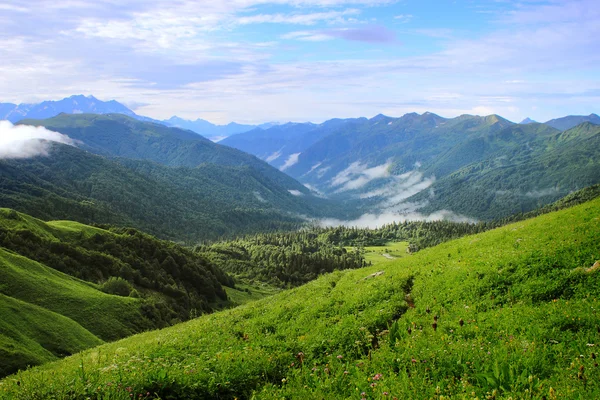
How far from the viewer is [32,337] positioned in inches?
1512

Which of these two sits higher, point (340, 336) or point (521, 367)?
point (521, 367)

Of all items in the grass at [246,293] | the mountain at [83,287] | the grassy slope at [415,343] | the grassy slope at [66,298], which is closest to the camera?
the grassy slope at [415,343]

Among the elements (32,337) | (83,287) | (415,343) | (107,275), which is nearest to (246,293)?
(107,275)

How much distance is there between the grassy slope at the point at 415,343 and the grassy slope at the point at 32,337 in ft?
70.8

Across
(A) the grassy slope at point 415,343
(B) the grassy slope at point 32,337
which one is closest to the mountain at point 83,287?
(B) the grassy slope at point 32,337

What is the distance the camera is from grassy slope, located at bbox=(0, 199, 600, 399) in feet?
37.4

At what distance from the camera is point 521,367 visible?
11.5 meters

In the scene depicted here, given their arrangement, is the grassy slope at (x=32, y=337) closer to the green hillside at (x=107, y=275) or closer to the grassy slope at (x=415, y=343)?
the green hillside at (x=107, y=275)

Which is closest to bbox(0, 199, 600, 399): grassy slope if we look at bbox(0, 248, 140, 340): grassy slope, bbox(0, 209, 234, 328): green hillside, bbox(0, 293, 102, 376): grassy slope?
bbox(0, 293, 102, 376): grassy slope

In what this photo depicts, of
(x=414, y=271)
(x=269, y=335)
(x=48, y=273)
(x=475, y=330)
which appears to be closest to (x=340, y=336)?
(x=269, y=335)

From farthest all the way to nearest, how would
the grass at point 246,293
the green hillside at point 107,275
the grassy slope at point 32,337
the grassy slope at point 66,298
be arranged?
the grass at point 246,293 → the green hillside at point 107,275 → the grassy slope at point 66,298 → the grassy slope at point 32,337

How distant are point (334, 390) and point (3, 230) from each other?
11318cm

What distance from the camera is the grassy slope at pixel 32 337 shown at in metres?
32.9

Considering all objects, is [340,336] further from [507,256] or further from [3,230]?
[3,230]
